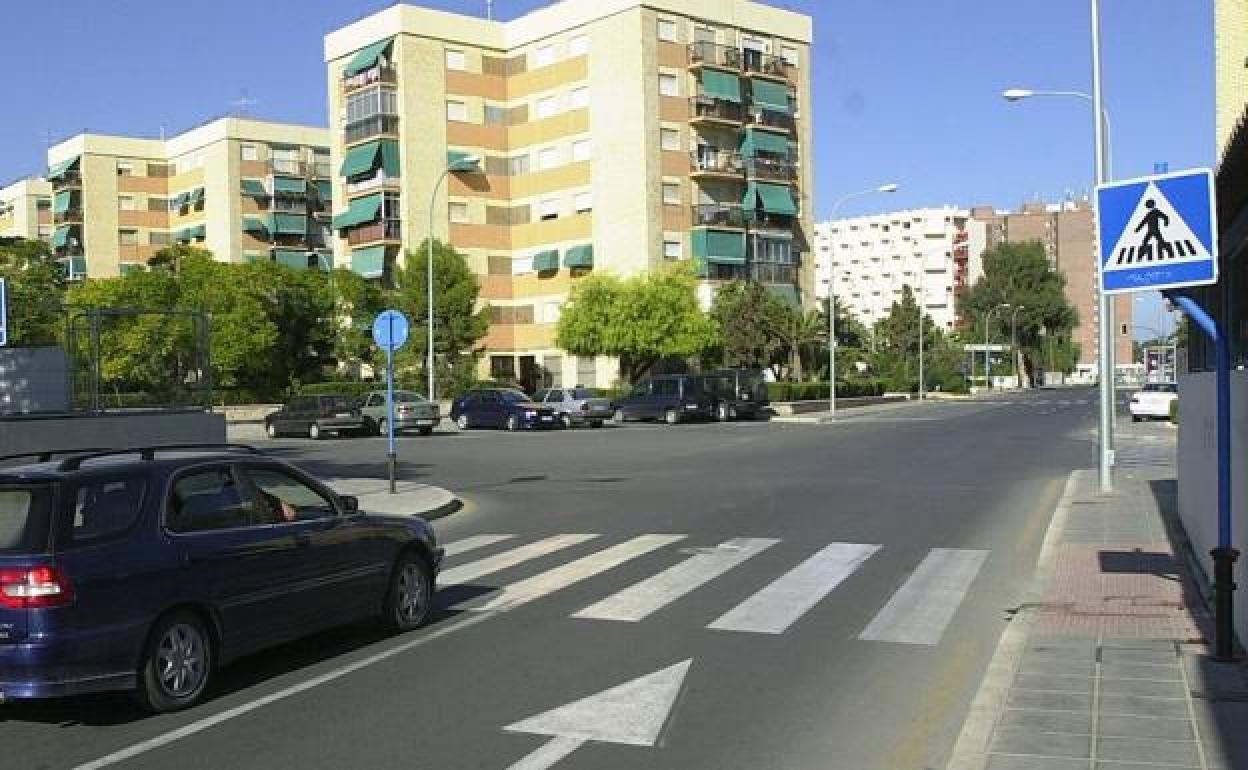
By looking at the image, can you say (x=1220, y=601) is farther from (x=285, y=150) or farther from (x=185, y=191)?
(x=185, y=191)

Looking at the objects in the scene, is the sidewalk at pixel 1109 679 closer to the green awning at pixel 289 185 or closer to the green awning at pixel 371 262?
the green awning at pixel 371 262

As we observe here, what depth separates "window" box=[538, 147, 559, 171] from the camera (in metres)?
65.5

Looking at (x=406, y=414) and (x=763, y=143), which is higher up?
(x=763, y=143)

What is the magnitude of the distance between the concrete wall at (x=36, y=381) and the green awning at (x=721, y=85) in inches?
1944

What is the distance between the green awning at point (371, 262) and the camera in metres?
66.6

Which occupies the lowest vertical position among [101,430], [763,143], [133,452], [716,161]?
[101,430]

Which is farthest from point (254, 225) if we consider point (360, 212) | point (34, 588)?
point (34, 588)

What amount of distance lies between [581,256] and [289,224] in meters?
31.2

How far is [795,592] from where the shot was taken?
32.3ft

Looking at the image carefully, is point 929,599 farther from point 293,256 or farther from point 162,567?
point 293,256

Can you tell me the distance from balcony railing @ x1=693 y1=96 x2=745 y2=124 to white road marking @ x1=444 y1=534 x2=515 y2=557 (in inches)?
2017

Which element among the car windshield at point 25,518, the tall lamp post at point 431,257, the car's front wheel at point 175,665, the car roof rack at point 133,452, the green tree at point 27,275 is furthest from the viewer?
the tall lamp post at point 431,257

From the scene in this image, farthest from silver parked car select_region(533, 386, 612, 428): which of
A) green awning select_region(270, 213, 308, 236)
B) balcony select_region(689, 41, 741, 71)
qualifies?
green awning select_region(270, 213, 308, 236)

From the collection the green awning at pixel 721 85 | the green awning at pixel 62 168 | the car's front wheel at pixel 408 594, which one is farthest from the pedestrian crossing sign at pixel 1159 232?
the green awning at pixel 62 168
